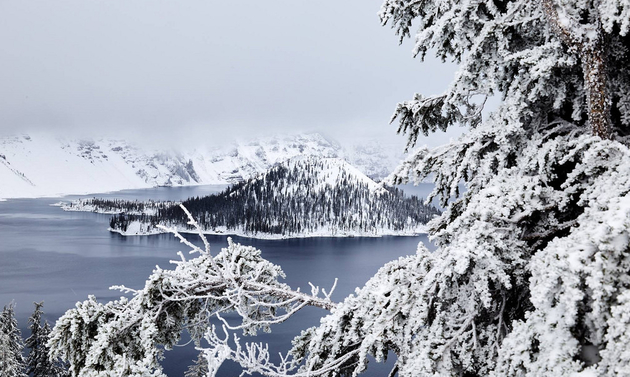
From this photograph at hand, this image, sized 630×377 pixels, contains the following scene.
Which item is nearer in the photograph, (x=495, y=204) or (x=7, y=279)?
(x=495, y=204)

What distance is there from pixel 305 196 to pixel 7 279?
10660 cm

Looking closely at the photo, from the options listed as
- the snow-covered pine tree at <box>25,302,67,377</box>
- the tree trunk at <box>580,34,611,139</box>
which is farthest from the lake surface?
the tree trunk at <box>580,34,611,139</box>

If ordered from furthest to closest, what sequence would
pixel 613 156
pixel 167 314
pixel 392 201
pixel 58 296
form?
pixel 392 201
pixel 58 296
pixel 167 314
pixel 613 156

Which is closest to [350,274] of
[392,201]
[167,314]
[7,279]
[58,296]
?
[58,296]

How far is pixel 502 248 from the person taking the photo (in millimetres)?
2350

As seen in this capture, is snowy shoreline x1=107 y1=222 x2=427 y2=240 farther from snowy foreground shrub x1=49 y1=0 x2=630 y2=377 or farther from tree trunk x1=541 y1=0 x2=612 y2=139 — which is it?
tree trunk x1=541 y1=0 x2=612 y2=139

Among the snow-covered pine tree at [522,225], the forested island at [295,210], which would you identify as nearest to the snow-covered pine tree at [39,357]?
the snow-covered pine tree at [522,225]

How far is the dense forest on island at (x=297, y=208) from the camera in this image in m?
129

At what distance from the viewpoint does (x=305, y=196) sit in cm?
15812

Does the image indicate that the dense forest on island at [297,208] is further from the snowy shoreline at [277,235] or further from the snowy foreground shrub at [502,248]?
the snowy foreground shrub at [502,248]

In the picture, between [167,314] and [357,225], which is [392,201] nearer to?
[357,225]

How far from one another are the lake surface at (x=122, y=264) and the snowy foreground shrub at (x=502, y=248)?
32.9 m

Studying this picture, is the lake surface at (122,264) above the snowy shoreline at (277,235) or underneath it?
underneath

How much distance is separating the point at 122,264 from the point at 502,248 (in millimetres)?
82141
